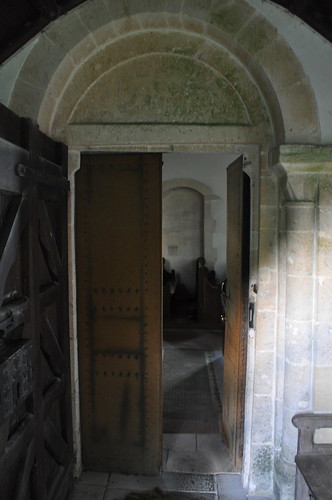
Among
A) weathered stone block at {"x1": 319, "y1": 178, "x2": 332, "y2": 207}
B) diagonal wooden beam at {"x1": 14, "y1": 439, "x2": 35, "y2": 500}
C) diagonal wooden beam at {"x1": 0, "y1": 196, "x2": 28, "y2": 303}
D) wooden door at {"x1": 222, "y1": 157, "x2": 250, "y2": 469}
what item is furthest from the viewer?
wooden door at {"x1": 222, "y1": 157, "x2": 250, "y2": 469}

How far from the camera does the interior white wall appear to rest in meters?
7.82

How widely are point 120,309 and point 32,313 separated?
1005mm

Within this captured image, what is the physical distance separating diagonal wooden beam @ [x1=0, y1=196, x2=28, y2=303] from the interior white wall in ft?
20.2

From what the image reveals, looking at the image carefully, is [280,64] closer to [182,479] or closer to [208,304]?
[182,479]

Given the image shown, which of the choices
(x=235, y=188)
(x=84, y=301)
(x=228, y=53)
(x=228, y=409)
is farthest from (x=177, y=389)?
(x=228, y=53)

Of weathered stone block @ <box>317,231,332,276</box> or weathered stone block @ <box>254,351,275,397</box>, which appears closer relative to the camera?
weathered stone block @ <box>317,231,332,276</box>

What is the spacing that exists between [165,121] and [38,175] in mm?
1075

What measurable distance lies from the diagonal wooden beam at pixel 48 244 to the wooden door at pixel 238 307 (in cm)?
141

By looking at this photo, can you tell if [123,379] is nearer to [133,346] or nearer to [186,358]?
[133,346]

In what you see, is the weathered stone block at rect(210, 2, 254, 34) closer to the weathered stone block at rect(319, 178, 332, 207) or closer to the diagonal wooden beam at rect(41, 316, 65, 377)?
the weathered stone block at rect(319, 178, 332, 207)

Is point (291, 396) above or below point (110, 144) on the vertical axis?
below

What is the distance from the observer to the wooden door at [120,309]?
9.25 ft

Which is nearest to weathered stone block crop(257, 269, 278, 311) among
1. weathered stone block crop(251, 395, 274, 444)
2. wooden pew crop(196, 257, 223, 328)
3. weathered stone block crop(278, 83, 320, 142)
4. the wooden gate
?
weathered stone block crop(251, 395, 274, 444)

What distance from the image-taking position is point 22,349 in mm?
1792
